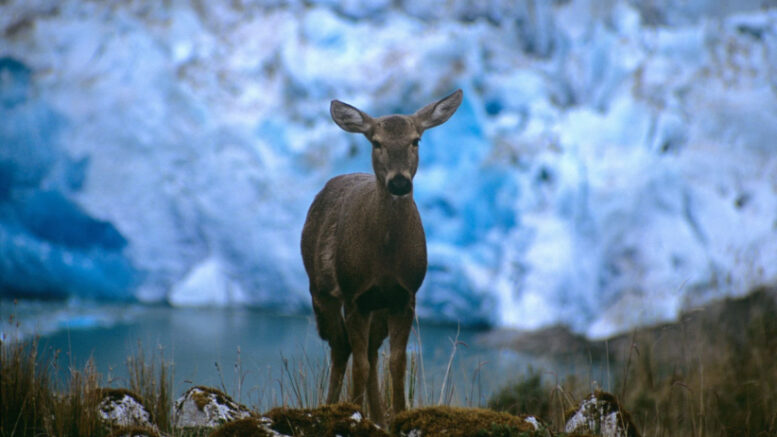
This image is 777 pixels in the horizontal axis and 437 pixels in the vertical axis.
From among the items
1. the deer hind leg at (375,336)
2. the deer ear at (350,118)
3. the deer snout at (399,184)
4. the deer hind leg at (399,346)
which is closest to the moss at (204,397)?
the deer hind leg at (375,336)

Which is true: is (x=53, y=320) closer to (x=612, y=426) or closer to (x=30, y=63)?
(x=30, y=63)

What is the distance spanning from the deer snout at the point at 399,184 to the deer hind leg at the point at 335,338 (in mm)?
821

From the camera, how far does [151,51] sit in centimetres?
1476

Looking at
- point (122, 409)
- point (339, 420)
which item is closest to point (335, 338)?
point (339, 420)

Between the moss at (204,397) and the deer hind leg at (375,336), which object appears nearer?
the moss at (204,397)

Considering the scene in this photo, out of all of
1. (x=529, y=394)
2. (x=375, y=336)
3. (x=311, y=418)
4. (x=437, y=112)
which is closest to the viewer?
(x=311, y=418)

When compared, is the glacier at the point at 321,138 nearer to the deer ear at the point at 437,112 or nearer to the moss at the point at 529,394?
the moss at the point at 529,394

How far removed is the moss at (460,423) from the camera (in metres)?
2.39

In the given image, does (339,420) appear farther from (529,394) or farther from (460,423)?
(529,394)

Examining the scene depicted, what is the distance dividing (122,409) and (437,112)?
2.11 meters

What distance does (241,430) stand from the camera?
94.8 inches

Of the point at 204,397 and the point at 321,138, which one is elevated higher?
the point at 321,138

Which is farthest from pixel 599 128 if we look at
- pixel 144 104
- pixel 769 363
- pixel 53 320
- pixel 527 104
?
pixel 53 320

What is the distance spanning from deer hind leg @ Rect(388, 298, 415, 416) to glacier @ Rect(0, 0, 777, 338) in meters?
9.97
